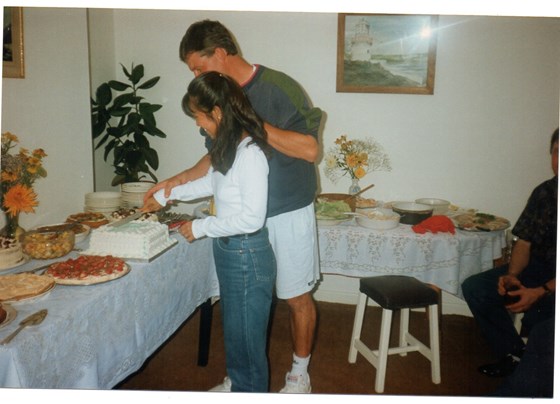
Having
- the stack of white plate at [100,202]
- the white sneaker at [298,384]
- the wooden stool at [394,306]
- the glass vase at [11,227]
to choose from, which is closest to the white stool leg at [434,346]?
the wooden stool at [394,306]

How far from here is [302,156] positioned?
1.93m

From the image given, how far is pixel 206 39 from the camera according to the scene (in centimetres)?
195

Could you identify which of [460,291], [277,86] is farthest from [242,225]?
[460,291]

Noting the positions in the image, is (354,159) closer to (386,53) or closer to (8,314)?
(386,53)

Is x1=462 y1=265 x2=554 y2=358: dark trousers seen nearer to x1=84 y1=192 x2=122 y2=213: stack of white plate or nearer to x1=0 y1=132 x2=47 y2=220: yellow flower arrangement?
x1=84 y1=192 x2=122 y2=213: stack of white plate

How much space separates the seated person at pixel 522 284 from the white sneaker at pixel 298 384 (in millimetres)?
1029

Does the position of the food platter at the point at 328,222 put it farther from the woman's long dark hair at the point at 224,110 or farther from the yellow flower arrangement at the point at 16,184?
the yellow flower arrangement at the point at 16,184

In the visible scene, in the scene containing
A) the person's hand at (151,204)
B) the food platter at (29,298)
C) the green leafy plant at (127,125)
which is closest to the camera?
the food platter at (29,298)

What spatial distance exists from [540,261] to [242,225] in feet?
5.48

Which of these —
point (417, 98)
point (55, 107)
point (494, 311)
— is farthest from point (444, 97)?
point (55, 107)

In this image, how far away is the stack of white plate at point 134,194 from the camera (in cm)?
283

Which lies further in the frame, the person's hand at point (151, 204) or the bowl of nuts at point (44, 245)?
the person's hand at point (151, 204)

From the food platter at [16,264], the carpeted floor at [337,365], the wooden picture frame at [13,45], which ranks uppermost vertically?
the wooden picture frame at [13,45]

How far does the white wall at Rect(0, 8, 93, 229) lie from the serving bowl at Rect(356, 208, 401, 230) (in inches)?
67.4
